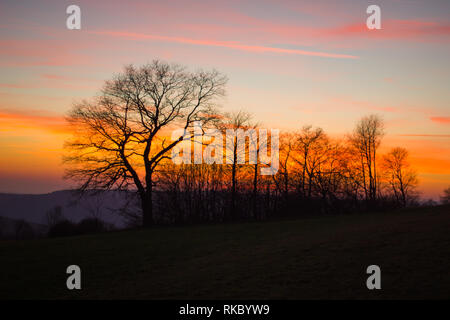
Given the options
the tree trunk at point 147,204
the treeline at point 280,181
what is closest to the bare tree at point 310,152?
the treeline at point 280,181

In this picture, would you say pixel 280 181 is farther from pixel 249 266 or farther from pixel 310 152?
pixel 249 266

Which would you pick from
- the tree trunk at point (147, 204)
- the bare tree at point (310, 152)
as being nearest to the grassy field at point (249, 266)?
the tree trunk at point (147, 204)

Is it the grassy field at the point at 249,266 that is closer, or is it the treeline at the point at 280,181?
the grassy field at the point at 249,266

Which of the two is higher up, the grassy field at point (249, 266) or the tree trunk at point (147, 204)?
the tree trunk at point (147, 204)

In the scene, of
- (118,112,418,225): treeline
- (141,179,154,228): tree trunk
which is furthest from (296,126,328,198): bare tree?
(141,179,154,228): tree trunk

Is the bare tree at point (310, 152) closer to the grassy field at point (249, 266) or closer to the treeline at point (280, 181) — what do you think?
the treeline at point (280, 181)

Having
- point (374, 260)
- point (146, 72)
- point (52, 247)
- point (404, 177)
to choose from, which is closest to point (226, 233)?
point (52, 247)

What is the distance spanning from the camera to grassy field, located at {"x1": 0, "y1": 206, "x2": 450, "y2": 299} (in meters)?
10.5

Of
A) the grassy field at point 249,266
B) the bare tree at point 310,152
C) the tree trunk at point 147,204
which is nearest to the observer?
the grassy field at point 249,266

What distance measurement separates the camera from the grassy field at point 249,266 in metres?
10.5

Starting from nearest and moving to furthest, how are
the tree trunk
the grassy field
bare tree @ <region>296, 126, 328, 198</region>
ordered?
the grassy field, the tree trunk, bare tree @ <region>296, 126, 328, 198</region>

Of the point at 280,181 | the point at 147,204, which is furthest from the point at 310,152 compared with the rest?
the point at 147,204

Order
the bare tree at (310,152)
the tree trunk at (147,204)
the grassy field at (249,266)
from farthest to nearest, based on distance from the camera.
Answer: the bare tree at (310,152), the tree trunk at (147,204), the grassy field at (249,266)

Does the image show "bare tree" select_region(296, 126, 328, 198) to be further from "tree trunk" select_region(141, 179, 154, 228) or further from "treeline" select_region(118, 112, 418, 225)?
"tree trunk" select_region(141, 179, 154, 228)
